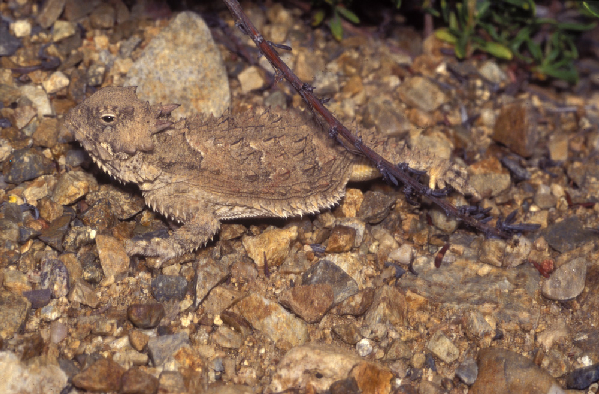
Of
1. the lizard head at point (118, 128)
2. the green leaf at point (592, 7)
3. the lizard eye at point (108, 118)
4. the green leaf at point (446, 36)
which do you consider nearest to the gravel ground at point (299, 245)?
the green leaf at point (446, 36)

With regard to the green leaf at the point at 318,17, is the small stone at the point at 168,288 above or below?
below

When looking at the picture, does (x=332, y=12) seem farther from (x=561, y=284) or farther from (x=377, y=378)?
(x=377, y=378)

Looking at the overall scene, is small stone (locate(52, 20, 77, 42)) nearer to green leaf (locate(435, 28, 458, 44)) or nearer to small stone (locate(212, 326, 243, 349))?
small stone (locate(212, 326, 243, 349))

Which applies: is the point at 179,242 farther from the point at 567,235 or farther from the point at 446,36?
the point at 446,36

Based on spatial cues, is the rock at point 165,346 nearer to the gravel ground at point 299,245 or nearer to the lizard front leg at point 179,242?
the gravel ground at point 299,245

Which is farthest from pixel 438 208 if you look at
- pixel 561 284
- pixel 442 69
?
pixel 442 69
